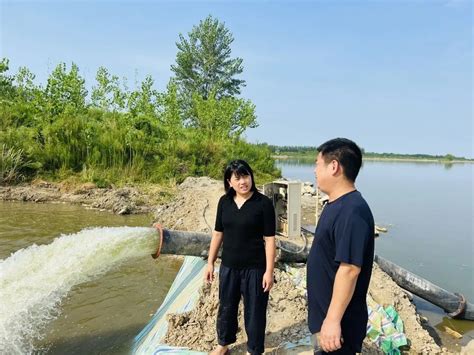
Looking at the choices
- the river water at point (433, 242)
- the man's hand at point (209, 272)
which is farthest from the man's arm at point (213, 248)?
the river water at point (433, 242)

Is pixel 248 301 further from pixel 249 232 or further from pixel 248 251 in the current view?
pixel 249 232

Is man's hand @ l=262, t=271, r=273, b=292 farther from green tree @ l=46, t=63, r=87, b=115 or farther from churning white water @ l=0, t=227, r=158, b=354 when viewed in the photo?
green tree @ l=46, t=63, r=87, b=115

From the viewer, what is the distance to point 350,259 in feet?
6.32

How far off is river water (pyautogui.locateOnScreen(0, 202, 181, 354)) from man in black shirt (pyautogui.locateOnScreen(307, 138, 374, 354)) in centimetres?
202

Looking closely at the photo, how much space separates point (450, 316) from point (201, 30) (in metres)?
35.6

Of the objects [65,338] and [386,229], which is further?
[386,229]

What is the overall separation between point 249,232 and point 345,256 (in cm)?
122

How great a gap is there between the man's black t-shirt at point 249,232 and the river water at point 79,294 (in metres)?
0.99

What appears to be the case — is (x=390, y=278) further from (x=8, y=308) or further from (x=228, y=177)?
(x=8, y=308)

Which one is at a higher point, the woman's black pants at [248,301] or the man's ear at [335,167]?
the man's ear at [335,167]

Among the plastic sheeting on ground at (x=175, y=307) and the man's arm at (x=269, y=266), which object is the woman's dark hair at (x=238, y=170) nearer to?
the man's arm at (x=269, y=266)

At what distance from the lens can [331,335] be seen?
1973 millimetres

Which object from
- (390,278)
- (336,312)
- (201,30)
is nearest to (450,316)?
(390,278)

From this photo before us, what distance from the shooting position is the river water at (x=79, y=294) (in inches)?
137
